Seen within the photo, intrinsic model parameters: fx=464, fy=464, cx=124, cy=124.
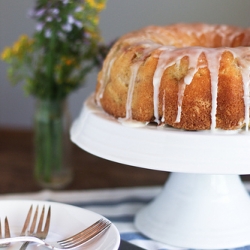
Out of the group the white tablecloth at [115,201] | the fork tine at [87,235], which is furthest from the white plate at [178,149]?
the white tablecloth at [115,201]

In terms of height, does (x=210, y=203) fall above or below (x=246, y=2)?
below

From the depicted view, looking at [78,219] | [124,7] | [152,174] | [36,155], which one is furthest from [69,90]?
[124,7]

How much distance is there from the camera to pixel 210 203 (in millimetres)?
868

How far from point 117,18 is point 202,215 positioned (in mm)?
1286

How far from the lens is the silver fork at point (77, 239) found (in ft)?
2.27

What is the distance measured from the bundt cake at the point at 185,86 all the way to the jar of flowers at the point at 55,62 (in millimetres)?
392

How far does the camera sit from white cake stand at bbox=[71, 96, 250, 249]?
71 centimetres

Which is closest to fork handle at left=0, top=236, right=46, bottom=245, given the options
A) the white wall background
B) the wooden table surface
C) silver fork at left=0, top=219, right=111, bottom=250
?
silver fork at left=0, top=219, right=111, bottom=250

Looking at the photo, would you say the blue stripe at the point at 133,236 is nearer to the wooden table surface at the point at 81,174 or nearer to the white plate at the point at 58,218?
the white plate at the point at 58,218

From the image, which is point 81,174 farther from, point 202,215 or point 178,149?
point 178,149

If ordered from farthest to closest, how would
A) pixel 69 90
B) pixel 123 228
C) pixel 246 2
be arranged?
1. pixel 246 2
2. pixel 69 90
3. pixel 123 228

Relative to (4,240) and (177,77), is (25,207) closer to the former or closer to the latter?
(4,240)

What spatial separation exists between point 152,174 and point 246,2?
34.9 inches

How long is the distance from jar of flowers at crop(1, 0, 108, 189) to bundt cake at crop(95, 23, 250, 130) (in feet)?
1.29
